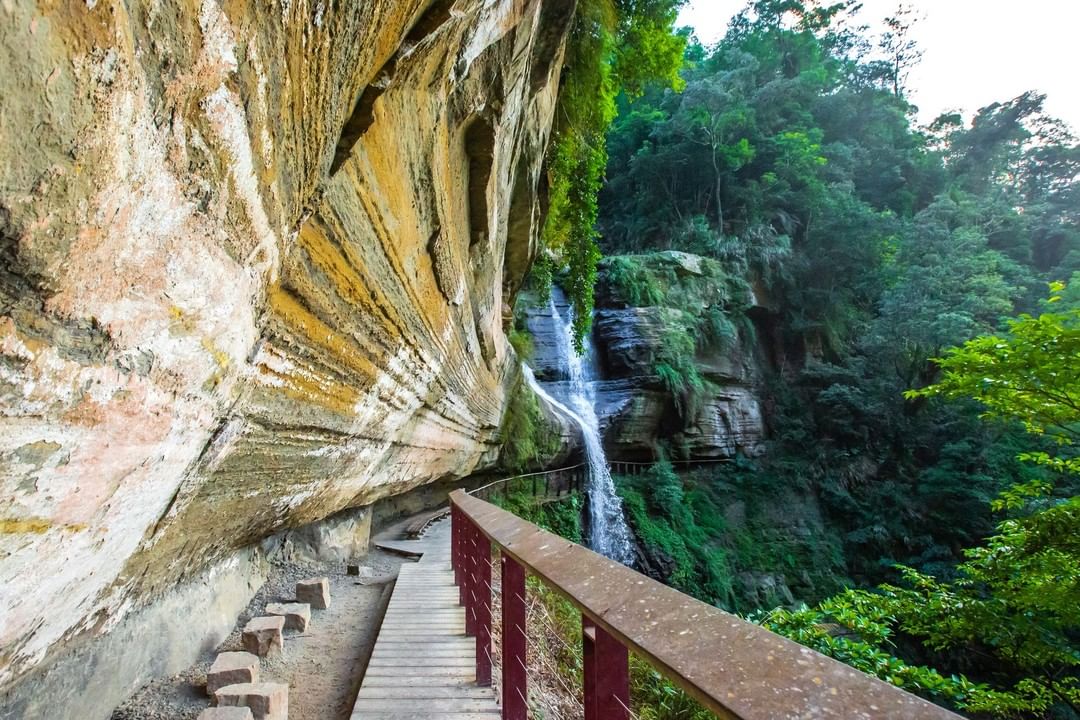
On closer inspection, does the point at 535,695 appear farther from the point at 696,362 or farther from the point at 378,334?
the point at 696,362

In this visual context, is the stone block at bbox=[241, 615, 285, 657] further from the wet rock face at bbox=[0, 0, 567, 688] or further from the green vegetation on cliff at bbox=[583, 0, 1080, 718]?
the green vegetation on cliff at bbox=[583, 0, 1080, 718]

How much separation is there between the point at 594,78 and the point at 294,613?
22.5 ft

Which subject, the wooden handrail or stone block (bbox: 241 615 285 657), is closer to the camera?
the wooden handrail

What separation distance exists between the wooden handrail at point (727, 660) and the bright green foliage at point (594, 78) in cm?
695

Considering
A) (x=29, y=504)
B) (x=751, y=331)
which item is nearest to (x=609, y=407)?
(x=751, y=331)

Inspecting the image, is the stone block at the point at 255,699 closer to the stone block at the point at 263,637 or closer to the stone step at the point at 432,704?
the stone step at the point at 432,704

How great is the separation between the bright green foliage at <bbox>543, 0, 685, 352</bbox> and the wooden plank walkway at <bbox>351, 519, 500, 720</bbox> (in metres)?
5.80

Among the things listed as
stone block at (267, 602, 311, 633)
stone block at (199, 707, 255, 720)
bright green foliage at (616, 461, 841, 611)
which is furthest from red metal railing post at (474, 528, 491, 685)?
bright green foliage at (616, 461, 841, 611)

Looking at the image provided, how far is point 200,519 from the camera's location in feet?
8.14

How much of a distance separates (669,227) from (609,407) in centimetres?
1086

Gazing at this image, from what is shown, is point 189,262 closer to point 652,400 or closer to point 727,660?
point 727,660

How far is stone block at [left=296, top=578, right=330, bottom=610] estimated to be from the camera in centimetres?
435

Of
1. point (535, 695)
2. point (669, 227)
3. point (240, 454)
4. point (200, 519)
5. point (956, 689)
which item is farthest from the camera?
point (669, 227)

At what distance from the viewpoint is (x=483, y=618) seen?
2877mm
